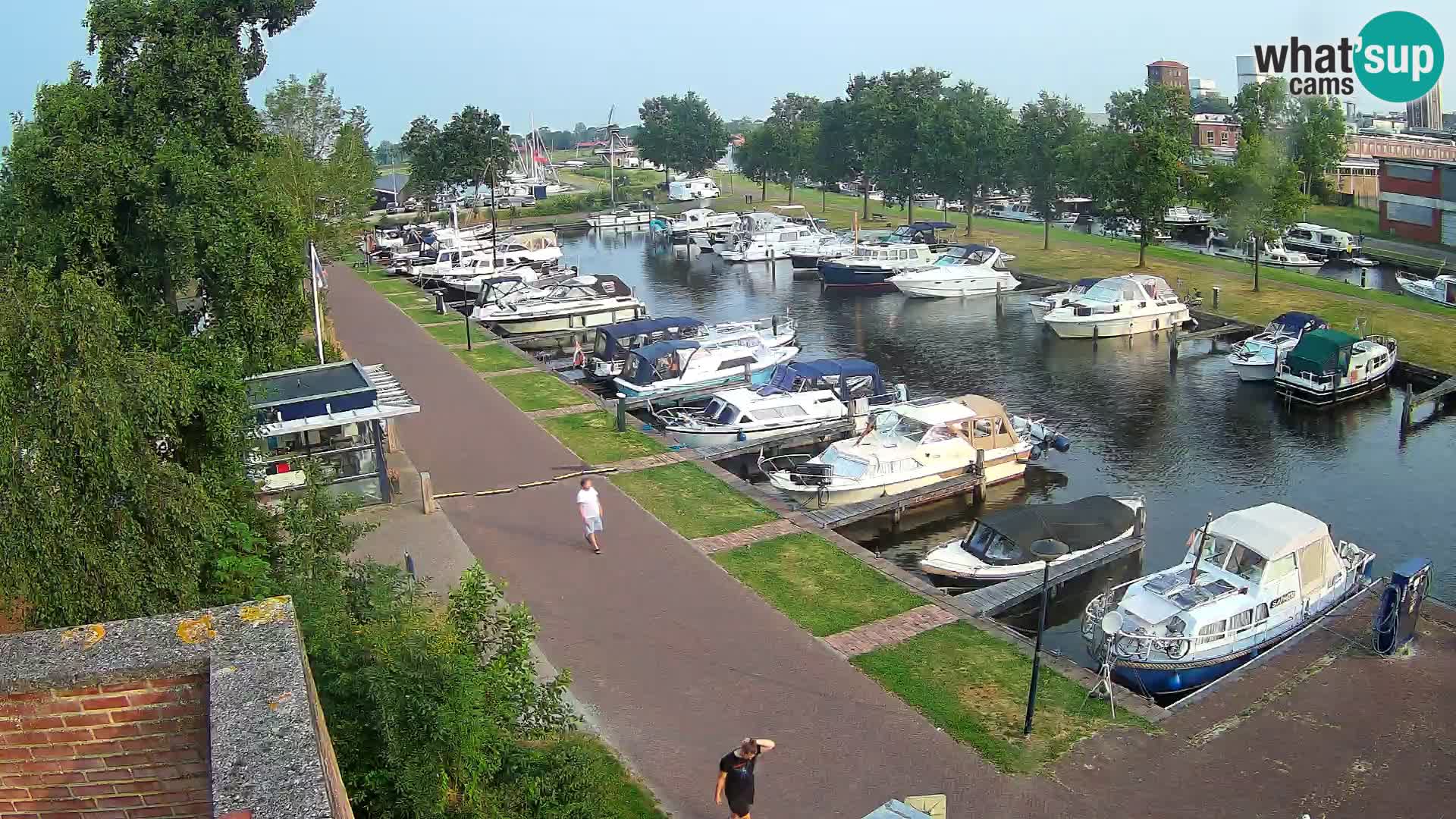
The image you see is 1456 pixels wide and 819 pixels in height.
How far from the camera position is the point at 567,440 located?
29.9 metres

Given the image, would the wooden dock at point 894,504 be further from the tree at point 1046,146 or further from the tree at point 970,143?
the tree at point 970,143

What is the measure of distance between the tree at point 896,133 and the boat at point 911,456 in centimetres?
4717

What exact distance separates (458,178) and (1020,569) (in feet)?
244

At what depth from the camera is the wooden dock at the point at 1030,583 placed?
1964 cm

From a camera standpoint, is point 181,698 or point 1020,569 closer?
point 181,698

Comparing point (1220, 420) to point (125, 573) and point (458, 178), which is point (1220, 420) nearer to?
point (125, 573)

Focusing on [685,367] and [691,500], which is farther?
[685,367]

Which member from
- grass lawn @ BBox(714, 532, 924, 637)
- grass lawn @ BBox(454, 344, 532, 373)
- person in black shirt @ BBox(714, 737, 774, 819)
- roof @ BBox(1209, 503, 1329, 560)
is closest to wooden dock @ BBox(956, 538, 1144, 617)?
grass lawn @ BBox(714, 532, 924, 637)

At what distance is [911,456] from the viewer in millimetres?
26750

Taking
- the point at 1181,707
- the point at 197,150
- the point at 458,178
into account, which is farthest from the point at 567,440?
the point at 458,178

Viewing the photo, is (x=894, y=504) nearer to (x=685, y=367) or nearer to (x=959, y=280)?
(x=685, y=367)

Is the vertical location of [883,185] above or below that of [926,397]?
above

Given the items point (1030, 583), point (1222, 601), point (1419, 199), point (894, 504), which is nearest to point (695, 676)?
point (1030, 583)

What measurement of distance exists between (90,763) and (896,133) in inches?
3001
